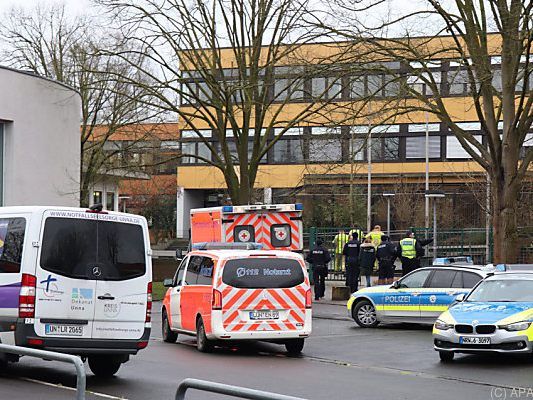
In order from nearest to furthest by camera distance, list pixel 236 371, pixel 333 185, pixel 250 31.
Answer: pixel 236 371 < pixel 250 31 < pixel 333 185

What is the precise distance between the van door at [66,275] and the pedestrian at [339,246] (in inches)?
853

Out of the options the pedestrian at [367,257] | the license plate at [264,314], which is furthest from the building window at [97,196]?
the license plate at [264,314]

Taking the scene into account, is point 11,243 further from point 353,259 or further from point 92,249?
point 353,259

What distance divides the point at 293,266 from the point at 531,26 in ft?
32.3

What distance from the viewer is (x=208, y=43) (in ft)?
112

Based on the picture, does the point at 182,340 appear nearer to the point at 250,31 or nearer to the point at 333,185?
the point at 250,31

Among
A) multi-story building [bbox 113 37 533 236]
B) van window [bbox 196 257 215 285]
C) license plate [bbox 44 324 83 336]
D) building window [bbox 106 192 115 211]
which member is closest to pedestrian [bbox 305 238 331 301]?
van window [bbox 196 257 215 285]

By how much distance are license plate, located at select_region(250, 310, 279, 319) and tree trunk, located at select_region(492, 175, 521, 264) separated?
10252mm

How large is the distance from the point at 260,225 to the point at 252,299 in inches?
375

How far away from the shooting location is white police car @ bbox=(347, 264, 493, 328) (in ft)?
65.3

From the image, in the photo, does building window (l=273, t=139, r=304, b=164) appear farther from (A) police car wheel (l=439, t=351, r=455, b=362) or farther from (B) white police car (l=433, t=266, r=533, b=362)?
(A) police car wheel (l=439, t=351, r=455, b=362)

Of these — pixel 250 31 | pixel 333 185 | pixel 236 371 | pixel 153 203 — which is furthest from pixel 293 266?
pixel 153 203

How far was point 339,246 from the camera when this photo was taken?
111ft

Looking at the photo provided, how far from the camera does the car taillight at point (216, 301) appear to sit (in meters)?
16.2
